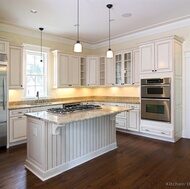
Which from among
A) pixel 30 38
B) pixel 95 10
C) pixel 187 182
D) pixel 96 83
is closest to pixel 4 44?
pixel 30 38

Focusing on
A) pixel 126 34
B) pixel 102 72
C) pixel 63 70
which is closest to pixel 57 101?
pixel 63 70

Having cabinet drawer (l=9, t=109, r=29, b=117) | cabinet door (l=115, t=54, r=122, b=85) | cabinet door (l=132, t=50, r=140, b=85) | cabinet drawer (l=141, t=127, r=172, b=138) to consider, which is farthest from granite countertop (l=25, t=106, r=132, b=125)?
cabinet door (l=115, t=54, r=122, b=85)

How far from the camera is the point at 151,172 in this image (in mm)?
2703

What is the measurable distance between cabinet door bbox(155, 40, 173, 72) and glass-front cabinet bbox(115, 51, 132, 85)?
3.39 ft

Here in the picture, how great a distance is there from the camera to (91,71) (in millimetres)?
6082

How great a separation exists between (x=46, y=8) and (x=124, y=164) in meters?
3.55

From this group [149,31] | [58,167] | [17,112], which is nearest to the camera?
[58,167]

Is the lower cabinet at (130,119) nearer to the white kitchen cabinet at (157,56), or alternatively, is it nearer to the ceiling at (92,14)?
the white kitchen cabinet at (157,56)

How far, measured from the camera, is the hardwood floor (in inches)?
93.1

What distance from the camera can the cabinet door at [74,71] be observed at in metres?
5.57

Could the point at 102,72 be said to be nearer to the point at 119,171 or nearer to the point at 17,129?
the point at 17,129

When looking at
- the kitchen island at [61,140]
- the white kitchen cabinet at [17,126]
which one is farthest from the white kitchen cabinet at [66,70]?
the kitchen island at [61,140]

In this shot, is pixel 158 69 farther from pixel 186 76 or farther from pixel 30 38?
pixel 30 38

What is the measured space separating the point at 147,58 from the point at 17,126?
148 inches
